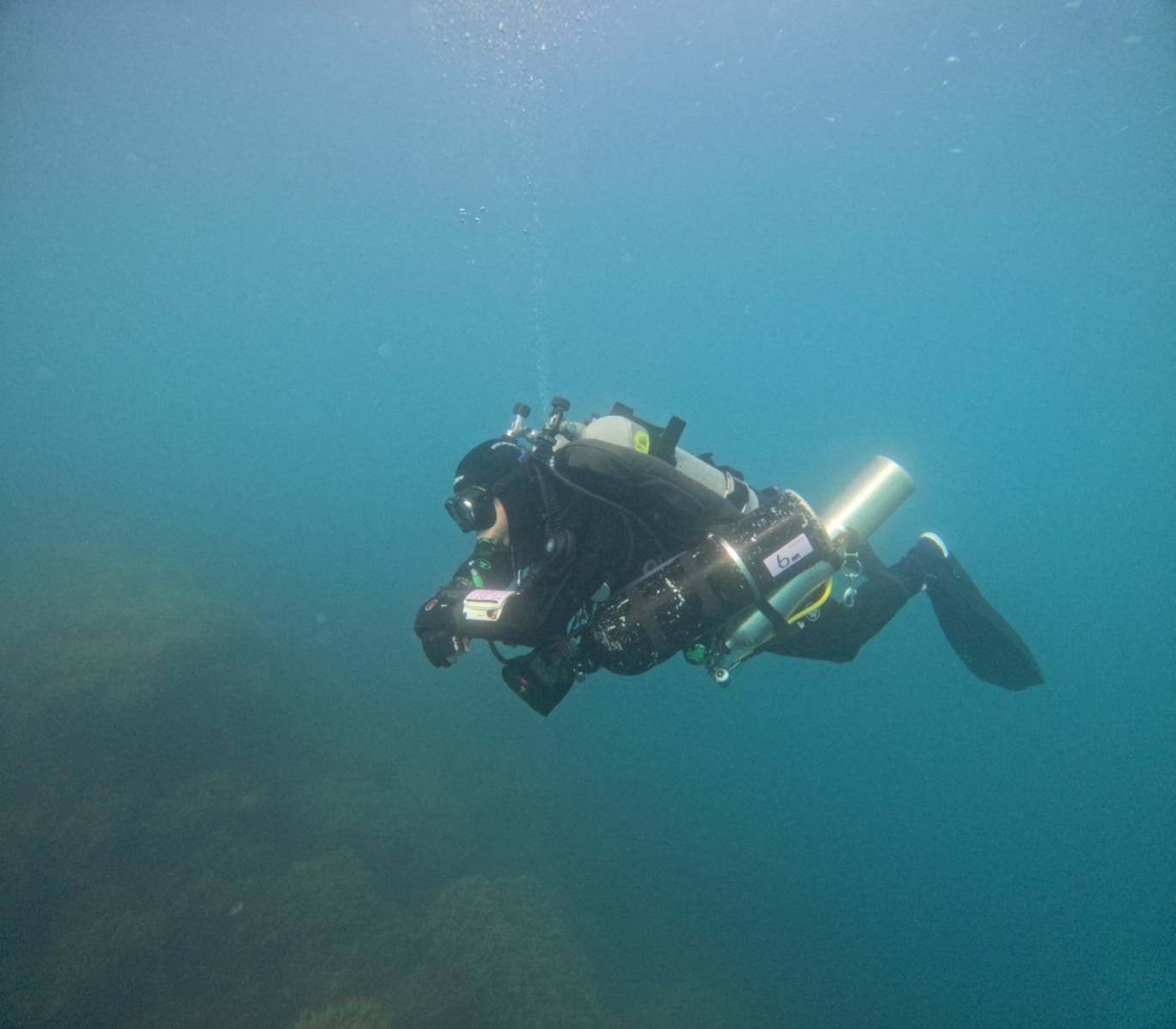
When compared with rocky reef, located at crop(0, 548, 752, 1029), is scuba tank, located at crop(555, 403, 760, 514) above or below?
above

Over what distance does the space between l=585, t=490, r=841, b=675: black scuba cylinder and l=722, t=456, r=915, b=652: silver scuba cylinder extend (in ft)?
0.72

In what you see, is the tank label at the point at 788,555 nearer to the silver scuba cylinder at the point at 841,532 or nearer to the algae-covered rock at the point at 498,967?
the silver scuba cylinder at the point at 841,532

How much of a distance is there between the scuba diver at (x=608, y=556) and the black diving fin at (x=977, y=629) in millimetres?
3017

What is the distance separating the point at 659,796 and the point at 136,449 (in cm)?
6225

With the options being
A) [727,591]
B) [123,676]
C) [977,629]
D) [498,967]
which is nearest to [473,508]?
[727,591]

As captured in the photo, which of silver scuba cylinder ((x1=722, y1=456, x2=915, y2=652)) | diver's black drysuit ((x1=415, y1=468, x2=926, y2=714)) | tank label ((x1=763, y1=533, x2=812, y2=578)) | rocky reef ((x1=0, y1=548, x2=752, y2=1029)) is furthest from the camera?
rocky reef ((x1=0, y1=548, x2=752, y2=1029))

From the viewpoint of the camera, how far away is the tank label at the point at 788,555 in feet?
9.77

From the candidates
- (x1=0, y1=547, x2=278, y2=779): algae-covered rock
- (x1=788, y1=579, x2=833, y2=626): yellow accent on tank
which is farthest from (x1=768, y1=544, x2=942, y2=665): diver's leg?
(x1=0, y1=547, x2=278, y2=779): algae-covered rock

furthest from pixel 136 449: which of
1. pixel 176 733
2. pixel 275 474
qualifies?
pixel 176 733

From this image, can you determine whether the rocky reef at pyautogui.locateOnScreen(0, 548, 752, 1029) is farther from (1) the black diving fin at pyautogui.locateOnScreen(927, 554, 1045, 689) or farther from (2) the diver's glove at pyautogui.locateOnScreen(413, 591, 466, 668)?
(1) the black diving fin at pyautogui.locateOnScreen(927, 554, 1045, 689)

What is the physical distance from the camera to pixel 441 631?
9.66 ft

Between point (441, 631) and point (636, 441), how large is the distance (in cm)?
154

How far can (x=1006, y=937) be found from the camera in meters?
12.1

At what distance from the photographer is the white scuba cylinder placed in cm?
304
